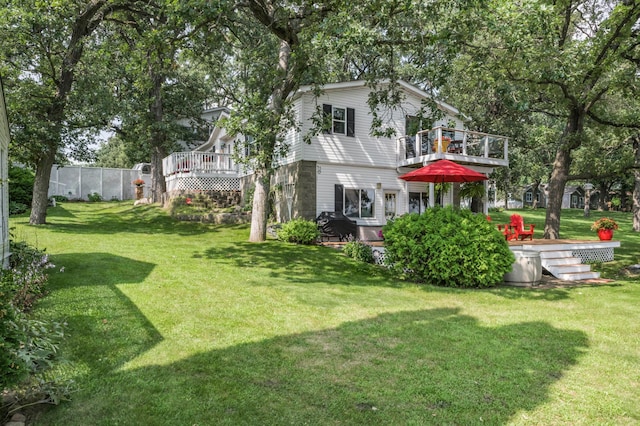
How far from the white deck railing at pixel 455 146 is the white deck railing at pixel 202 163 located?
9079 millimetres

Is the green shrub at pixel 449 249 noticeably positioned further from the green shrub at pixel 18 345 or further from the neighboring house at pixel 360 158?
the neighboring house at pixel 360 158

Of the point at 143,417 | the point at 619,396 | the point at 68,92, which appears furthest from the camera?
the point at 68,92

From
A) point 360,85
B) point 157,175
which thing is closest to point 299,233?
point 360,85

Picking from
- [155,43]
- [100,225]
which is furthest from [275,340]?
[100,225]

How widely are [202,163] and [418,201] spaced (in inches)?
443

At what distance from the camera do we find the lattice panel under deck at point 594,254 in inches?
496

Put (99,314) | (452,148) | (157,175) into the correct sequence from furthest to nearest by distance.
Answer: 1. (157,175)
2. (452,148)
3. (99,314)

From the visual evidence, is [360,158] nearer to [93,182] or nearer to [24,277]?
[24,277]

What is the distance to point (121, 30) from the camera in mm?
15055

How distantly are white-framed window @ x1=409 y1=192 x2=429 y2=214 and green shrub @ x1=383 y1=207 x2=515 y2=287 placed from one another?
952 cm

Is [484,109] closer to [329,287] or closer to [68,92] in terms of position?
[329,287]

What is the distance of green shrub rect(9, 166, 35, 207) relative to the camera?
741 inches

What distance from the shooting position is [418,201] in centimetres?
1817

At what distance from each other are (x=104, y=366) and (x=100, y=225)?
13.7 m
